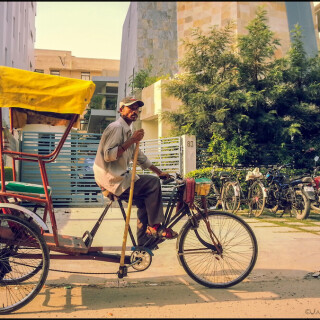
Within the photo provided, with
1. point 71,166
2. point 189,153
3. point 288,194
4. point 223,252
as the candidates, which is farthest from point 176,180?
point 71,166

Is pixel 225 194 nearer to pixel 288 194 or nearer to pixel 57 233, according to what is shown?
pixel 288 194

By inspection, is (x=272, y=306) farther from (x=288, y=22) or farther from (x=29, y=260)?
(x=288, y=22)

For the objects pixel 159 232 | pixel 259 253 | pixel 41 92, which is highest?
pixel 41 92

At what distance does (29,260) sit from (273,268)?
2883 millimetres

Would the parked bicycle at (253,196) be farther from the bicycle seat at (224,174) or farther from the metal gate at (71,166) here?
the metal gate at (71,166)

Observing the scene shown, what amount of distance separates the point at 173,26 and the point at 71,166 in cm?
1923

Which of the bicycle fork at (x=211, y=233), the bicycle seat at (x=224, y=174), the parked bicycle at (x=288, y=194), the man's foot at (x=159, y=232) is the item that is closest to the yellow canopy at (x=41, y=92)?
the man's foot at (x=159, y=232)

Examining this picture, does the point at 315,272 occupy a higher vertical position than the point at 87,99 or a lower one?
lower

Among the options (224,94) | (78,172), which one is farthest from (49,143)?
(224,94)

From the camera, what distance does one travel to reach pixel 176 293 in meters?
3.85

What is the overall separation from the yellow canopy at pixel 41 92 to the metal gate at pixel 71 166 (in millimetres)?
8484

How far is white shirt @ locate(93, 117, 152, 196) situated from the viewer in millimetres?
3775

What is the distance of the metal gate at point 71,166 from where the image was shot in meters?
12.2

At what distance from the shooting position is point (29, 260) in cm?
369
